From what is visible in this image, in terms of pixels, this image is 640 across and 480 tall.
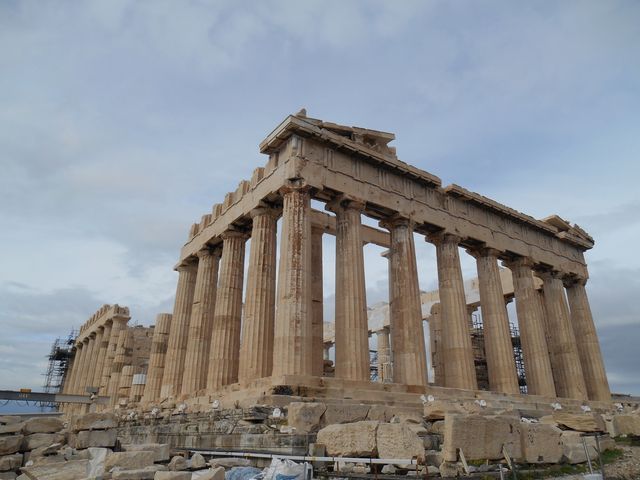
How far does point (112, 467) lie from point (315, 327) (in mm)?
14429

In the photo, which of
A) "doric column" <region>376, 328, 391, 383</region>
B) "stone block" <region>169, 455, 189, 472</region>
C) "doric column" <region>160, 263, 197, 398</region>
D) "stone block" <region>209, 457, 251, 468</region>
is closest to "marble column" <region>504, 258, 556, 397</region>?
"doric column" <region>376, 328, 391, 383</region>

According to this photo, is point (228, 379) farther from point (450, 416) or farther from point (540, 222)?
point (540, 222)

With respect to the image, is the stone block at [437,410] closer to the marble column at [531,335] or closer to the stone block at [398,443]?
the stone block at [398,443]

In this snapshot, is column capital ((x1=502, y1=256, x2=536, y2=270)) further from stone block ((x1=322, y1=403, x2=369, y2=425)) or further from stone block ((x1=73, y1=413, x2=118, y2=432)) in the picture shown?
stone block ((x1=73, y1=413, x2=118, y2=432))

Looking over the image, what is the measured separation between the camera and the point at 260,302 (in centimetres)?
1973

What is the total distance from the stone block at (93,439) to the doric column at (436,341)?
2213 cm

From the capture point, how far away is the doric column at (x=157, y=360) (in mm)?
27641

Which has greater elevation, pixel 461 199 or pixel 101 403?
pixel 461 199

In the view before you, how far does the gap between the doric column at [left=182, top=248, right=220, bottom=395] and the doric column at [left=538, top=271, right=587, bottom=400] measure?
64.4 feet

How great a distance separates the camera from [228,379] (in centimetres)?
2134

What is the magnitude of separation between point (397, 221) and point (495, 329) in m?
7.85

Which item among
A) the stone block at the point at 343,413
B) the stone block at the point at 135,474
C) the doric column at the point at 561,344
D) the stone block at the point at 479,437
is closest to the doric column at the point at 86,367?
the doric column at the point at 561,344

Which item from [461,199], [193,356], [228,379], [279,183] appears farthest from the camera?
[461,199]

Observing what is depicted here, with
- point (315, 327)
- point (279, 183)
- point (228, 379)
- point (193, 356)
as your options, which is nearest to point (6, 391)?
point (193, 356)
